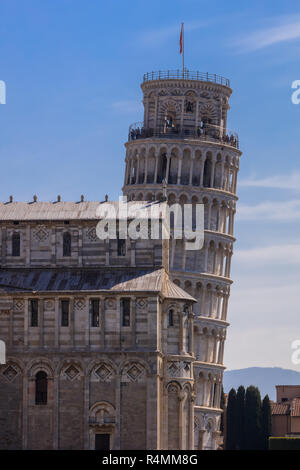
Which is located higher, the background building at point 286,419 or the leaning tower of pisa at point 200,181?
the leaning tower of pisa at point 200,181

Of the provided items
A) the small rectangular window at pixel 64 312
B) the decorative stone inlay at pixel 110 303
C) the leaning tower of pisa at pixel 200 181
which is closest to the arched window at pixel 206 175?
the leaning tower of pisa at pixel 200 181

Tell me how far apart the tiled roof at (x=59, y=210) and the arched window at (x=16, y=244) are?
1285 millimetres

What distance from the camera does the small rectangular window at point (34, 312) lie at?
353ft

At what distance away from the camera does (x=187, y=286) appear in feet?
501

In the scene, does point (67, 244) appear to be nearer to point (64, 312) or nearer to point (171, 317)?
point (64, 312)

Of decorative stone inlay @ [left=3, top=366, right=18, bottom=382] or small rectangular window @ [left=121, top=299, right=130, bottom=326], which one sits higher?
small rectangular window @ [left=121, top=299, right=130, bottom=326]

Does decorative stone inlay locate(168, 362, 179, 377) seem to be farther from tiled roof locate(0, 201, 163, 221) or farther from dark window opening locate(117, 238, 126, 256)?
tiled roof locate(0, 201, 163, 221)

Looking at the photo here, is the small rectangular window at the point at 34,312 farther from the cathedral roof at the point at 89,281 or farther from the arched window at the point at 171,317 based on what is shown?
the arched window at the point at 171,317

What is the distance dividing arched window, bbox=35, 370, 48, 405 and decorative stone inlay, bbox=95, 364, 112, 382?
3802mm

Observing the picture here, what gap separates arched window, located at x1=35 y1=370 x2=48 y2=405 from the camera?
10700cm

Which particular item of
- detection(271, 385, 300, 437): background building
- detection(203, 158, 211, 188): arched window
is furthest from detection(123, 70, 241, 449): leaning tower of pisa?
detection(271, 385, 300, 437): background building

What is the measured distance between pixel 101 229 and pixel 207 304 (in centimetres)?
4360
